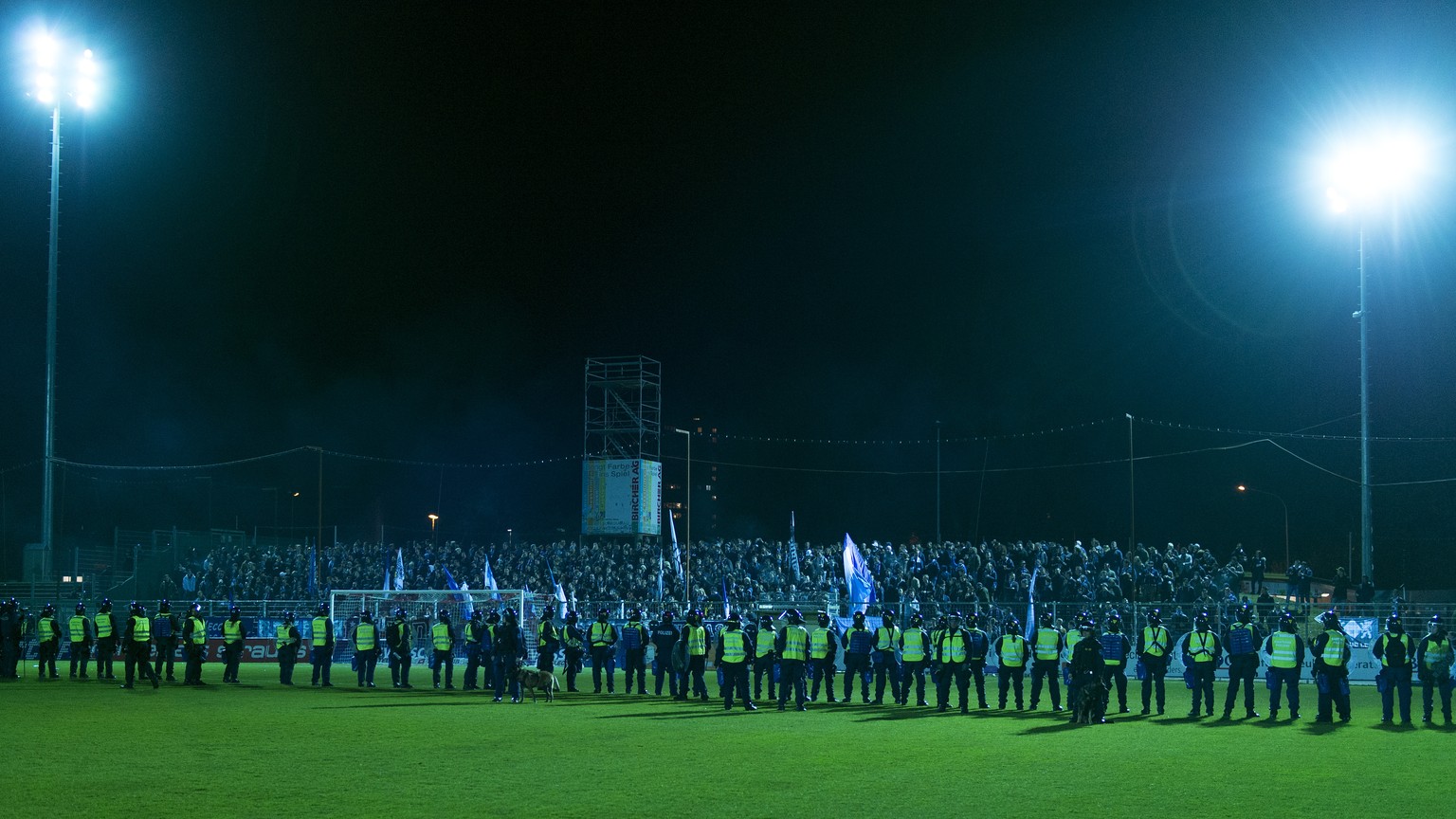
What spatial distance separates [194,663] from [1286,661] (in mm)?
22392

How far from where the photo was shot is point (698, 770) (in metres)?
14.2

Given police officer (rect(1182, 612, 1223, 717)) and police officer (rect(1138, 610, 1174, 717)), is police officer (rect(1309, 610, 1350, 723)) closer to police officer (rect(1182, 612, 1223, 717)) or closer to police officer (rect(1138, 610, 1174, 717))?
police officer (rect(1182, 612, 1223, 717))

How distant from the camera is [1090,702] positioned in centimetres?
2062

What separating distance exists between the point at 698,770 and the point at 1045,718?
30.4 ft

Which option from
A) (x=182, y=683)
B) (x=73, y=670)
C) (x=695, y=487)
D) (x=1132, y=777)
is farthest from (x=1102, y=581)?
(x=695, y=487)

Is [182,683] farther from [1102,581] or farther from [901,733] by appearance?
[1102,581]

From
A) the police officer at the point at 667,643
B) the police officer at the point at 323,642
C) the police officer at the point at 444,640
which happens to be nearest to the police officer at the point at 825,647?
the police officer at the point at 667,643

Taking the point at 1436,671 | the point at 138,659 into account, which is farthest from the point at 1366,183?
the point at 138,659

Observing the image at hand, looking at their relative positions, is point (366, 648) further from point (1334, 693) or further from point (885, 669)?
point (1334, 693)

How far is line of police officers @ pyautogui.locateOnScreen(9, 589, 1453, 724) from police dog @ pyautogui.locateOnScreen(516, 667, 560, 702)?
531 mm

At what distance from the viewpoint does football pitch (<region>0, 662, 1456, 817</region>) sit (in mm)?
11984

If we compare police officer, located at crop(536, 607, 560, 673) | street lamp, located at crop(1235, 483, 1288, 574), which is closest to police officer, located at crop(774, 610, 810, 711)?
police officer, located at crop(536, 607, 560, 673)

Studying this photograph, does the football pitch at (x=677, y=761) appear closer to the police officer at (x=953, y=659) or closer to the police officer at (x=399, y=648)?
the police officer at (x=953, y=659)

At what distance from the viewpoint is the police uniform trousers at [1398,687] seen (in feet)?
67.1
